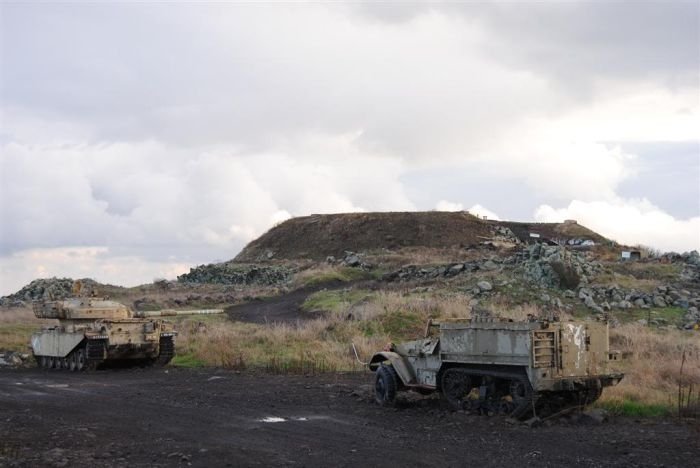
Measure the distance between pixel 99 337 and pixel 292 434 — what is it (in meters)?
13.1

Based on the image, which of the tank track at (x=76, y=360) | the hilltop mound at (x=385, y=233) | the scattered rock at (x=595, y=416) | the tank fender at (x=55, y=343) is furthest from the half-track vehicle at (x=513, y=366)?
the hilltop mound at (x=385, y=233)

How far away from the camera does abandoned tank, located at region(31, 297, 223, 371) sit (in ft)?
76.7

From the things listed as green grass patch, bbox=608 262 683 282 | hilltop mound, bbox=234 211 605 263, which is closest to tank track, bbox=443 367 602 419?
green grass patch, bbox=608 262 683 282

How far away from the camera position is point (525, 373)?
12.3 m

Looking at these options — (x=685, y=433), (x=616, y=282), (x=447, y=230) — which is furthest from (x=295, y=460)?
(x=447, y=230)

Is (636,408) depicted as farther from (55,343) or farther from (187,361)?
(55,343)

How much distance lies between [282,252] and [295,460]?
67100 millimetres

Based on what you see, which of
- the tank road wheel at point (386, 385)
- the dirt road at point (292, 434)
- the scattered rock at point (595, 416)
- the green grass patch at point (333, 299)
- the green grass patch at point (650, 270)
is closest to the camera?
the dirt road at point (292, 434)

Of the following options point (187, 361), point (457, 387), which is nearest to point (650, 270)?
point (187, 361)

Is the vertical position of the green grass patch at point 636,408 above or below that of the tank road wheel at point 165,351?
below

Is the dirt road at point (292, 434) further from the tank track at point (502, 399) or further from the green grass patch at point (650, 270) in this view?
the green grass patch at point (650, 270)

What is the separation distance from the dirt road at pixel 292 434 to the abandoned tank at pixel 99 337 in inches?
252

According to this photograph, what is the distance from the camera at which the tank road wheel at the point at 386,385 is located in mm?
14461

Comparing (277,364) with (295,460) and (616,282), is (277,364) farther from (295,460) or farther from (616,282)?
(616,282)
